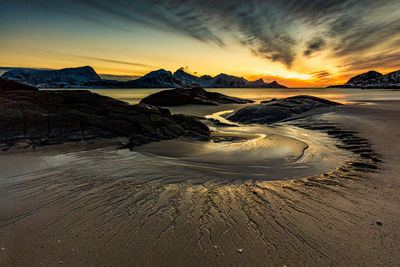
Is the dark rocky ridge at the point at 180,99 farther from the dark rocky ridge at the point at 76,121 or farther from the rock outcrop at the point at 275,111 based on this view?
the dark rocky ridge at the point at 76,121

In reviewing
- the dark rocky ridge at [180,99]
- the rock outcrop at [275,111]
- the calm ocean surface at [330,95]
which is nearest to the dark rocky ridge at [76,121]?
the rock outcrop at [275,111]

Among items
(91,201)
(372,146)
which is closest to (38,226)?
(91,201)

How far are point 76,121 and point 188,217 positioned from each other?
573 centimetres

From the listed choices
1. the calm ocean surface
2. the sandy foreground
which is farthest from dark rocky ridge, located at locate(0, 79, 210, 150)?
the calm ocean surface

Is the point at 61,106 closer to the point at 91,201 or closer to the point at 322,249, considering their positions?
the point at 91,201

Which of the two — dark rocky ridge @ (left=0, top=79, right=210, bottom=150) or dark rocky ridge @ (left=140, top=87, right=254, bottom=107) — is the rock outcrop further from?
dark rocky ridge @ (left=140, top=87, right=254, bottom=107)

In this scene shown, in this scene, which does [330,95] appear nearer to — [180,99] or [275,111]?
[180,99]

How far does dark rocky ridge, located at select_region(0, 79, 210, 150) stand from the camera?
5.44 m

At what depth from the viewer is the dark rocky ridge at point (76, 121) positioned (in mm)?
5438

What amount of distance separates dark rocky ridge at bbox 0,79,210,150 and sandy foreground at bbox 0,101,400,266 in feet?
5.27

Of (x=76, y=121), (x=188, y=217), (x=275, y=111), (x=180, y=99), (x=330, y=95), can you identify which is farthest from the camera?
(x=330, y=95)

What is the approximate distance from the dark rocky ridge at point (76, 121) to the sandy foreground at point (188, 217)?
5.27 feet

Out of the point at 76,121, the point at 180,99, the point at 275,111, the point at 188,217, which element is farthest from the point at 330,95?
the point at 188,217

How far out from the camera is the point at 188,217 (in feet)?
8.10
